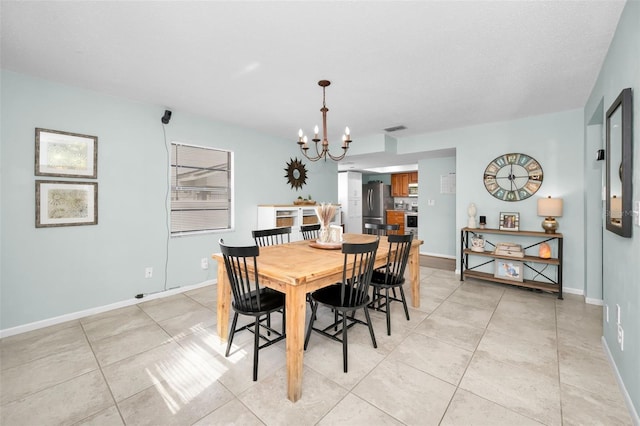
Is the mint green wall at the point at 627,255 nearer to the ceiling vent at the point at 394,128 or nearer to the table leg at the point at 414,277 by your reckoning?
the table leg at the point at 414,277

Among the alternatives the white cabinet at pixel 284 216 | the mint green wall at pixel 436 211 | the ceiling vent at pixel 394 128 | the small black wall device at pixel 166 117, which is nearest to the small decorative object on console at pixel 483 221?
the mint green wall at pixel 436 211

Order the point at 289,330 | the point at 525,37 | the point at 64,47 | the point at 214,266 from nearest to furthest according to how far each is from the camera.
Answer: the point at 289,330
the point at 525,37
the point at 64,47
the point at 214,266

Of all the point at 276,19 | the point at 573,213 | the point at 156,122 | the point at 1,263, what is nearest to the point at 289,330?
the point at 276,19

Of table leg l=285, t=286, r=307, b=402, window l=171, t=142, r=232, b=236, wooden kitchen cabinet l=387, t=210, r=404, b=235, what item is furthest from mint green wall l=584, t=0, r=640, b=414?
wooden kitchen cabinet l=387, t=210, r=404, b=235

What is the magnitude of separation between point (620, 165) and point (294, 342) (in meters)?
2.39

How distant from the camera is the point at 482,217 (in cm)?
416

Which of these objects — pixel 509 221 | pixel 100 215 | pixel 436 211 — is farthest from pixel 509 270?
pixel 100 215

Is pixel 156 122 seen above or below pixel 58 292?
above

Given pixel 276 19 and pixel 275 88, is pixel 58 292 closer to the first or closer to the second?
pixel 275 88

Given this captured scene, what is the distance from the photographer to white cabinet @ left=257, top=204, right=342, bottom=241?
171 inches

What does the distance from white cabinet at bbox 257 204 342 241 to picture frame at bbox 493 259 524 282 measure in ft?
8.22

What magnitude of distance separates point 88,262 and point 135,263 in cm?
44

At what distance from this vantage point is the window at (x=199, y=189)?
12.1ft

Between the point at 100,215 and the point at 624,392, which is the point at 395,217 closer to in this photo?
the point at 624,392
